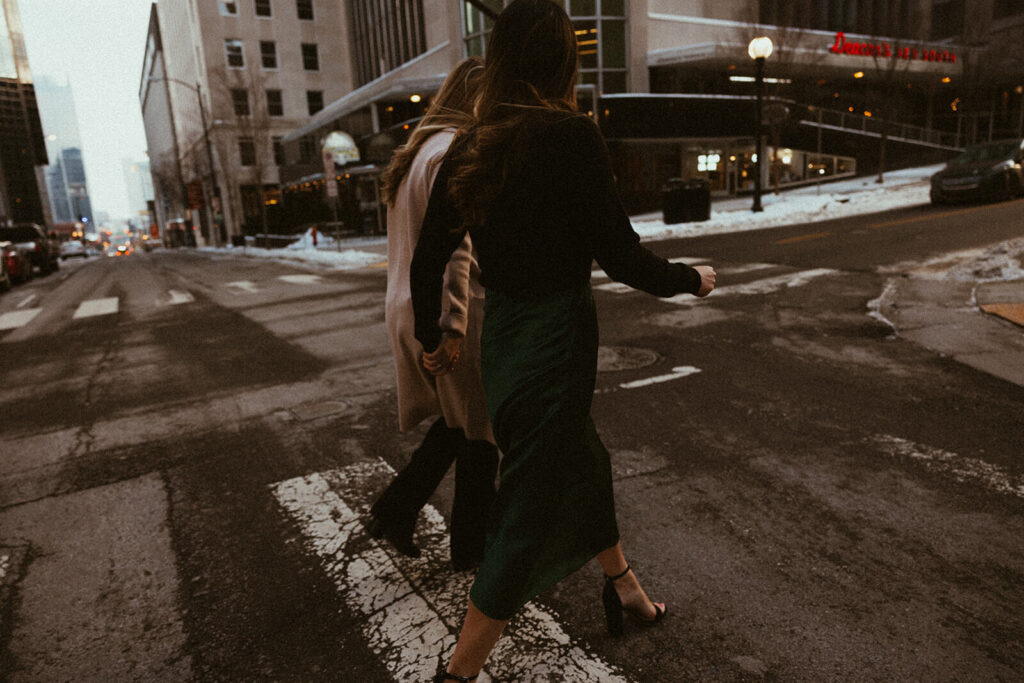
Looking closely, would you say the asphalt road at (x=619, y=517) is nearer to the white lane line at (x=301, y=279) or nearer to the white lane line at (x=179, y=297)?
the white lane line at (x=179, y=297)

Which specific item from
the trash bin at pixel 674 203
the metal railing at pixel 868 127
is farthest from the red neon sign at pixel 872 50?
the trash bin at pixel 674 203

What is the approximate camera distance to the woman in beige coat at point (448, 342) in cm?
231

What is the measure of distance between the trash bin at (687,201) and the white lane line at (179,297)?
47.1ft

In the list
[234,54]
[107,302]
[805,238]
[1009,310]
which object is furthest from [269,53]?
[1009,310]

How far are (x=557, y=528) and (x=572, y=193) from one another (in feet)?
3.25

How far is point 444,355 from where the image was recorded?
2201 millimetres

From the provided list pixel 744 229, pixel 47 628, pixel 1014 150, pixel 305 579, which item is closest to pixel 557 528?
pixel 305 579

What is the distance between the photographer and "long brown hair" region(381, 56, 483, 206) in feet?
7.85

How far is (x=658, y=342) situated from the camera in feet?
22.1

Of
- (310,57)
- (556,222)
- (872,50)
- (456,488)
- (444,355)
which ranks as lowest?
(456,488)

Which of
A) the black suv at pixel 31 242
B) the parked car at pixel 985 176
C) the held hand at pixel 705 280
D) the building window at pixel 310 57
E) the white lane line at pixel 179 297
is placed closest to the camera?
the held hand at pixel 705 280

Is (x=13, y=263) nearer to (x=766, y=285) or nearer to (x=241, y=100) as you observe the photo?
(x=766, y=285)

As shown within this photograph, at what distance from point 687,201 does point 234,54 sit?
48.7 meters

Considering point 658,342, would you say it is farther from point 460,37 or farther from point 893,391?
point 460,37
